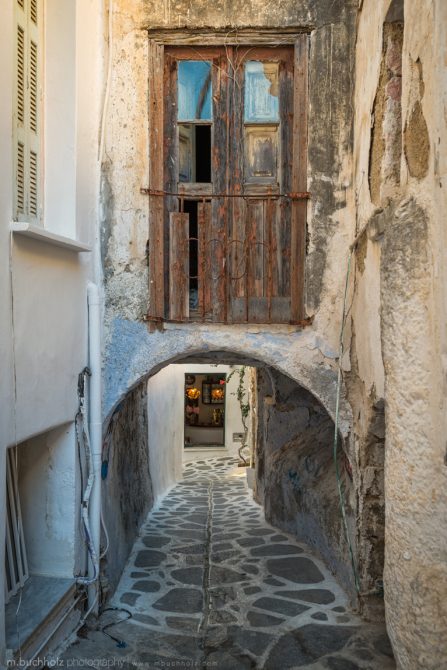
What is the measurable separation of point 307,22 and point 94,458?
14.0 feet

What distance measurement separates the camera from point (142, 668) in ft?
16.5

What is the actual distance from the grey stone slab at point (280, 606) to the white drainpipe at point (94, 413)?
170cm

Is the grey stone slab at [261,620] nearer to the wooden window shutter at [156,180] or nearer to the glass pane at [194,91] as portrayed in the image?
the wooden window shutter at [156,180]

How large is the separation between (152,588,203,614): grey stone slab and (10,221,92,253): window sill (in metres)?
3.54

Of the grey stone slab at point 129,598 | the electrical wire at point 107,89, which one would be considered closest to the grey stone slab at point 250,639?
the grey stone slab at point 129,598

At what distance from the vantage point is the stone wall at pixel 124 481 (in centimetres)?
636

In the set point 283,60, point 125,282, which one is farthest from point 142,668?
point 283,60

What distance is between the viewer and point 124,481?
311 inches

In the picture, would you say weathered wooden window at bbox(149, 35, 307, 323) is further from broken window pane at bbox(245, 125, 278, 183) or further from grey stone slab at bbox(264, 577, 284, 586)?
grey stone slab at bbox(264, 577, 284, 586)

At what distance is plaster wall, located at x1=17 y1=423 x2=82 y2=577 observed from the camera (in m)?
5.23

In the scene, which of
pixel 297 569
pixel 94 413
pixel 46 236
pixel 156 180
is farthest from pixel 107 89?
pixel 297 569

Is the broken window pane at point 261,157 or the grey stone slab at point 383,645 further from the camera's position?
the broken window pane at point 261,157

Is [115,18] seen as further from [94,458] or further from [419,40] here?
[94,458]

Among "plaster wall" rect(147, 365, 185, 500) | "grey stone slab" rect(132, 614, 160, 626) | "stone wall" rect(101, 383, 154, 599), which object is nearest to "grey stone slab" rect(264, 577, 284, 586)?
"grey stone slab" rect(132, 614, 160, 626)
